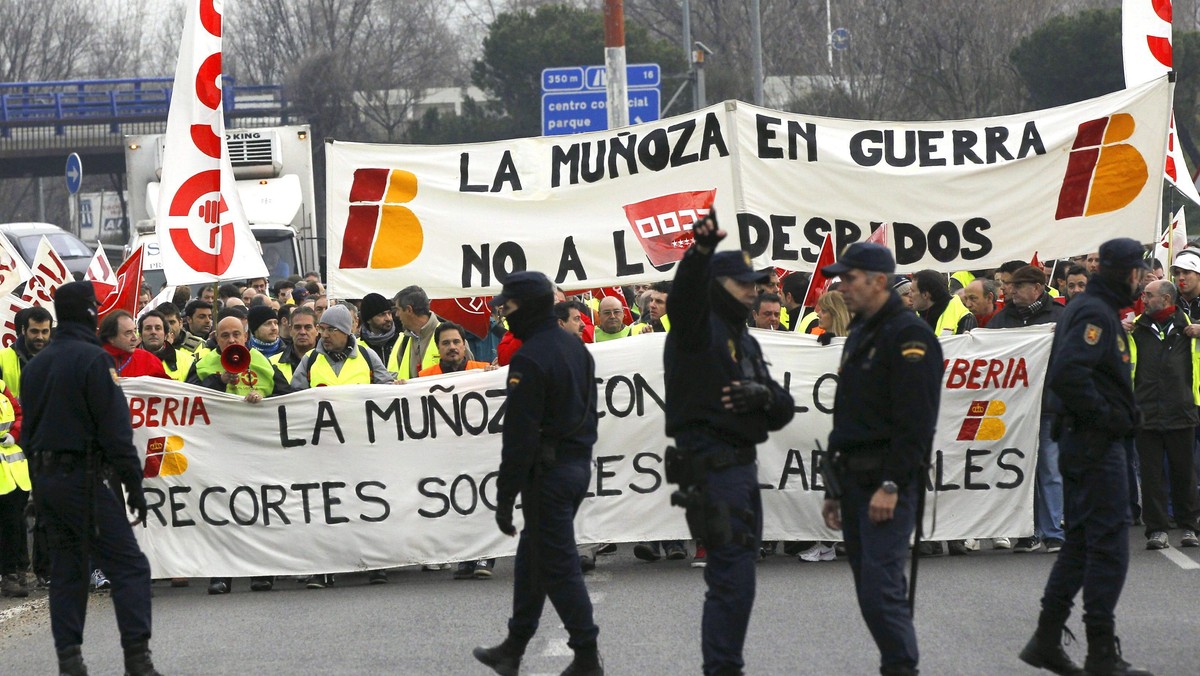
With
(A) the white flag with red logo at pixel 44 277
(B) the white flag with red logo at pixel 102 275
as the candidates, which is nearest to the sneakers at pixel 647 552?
(B) the white flag with red logo at pixel 102 275

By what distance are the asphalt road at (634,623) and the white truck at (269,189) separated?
1386cm

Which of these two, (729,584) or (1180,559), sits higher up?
(729,584)

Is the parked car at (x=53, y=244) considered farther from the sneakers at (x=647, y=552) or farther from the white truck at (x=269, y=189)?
the sneakers at (x=647, y=552)

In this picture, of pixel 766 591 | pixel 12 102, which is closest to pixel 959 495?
pixel 766 591

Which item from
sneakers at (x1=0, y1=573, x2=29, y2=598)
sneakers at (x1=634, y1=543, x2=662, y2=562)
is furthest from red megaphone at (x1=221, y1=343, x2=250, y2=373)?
sneakers at (x1=634, y1=543, x2=662, y2=562)

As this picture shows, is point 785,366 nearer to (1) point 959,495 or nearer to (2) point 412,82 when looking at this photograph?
(1) point 959,495

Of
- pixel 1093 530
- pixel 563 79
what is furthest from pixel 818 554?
pixel 563 79

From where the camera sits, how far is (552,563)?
7.34 meters

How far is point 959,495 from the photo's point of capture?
10664 mm

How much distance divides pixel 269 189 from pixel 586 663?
18979 mm

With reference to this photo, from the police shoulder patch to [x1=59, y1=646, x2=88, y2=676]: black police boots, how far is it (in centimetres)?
401

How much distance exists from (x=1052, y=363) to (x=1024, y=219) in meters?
3.77

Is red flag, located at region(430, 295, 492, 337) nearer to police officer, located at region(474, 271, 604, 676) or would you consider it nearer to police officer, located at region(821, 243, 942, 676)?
police officer, located at region(474, 271, 604, 676)

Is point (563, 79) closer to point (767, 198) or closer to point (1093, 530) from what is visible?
point (767, 198)
